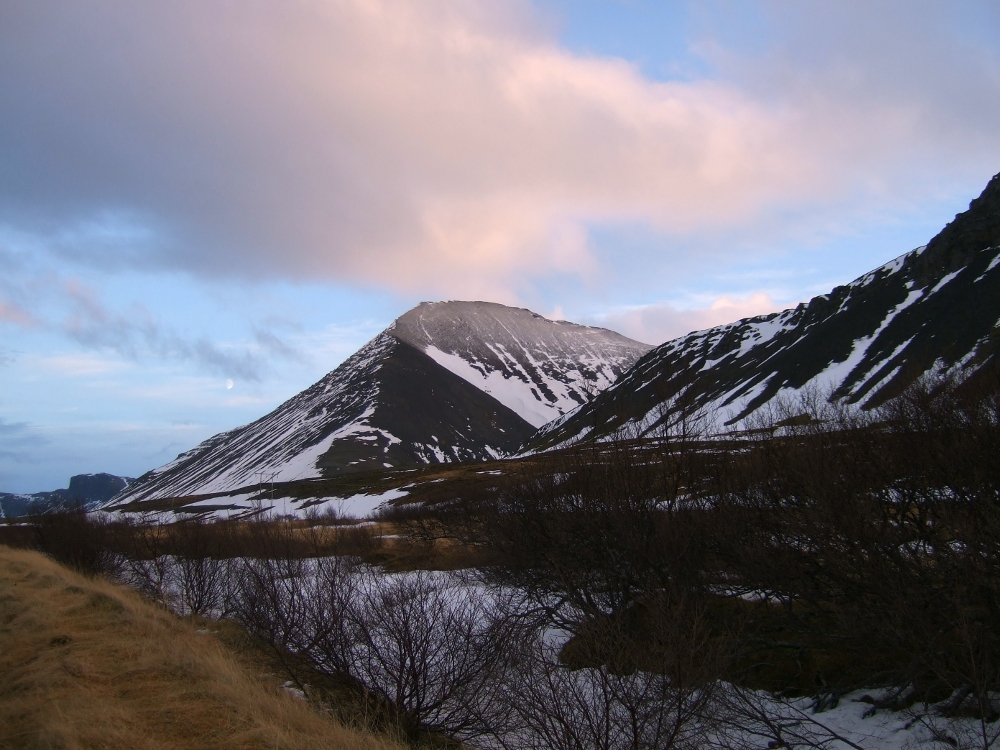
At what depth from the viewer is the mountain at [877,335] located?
276 feet

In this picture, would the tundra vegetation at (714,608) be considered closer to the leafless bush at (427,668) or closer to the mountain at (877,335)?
the leafless bush at (427,668)

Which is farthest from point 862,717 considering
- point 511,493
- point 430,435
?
point 430,435

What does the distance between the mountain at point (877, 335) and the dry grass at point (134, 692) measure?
59.2 m

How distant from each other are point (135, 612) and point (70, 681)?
8400mm

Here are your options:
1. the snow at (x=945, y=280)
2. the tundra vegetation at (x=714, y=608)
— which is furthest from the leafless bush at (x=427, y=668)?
the snow at (x=945, y=280)

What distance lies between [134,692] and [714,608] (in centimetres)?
1448

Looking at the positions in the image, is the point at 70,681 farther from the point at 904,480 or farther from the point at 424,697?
the point at 904,480

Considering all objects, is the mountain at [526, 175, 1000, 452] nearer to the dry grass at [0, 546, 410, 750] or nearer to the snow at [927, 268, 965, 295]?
the snow at [927, 268, 965, 295]

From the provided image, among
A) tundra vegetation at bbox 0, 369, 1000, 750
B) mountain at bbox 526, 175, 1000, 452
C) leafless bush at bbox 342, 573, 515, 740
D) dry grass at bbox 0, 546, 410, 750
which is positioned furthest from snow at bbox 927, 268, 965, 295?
dry grass at bbox 0, 546, 410, 750

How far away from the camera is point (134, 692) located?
12211mm

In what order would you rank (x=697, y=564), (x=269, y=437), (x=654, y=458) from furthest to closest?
(x=269, y=437), (x=654, y=458), (x=697, y=564)

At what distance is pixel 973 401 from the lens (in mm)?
14500

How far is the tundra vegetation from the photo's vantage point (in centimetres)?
1096

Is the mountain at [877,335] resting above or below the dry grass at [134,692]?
above
